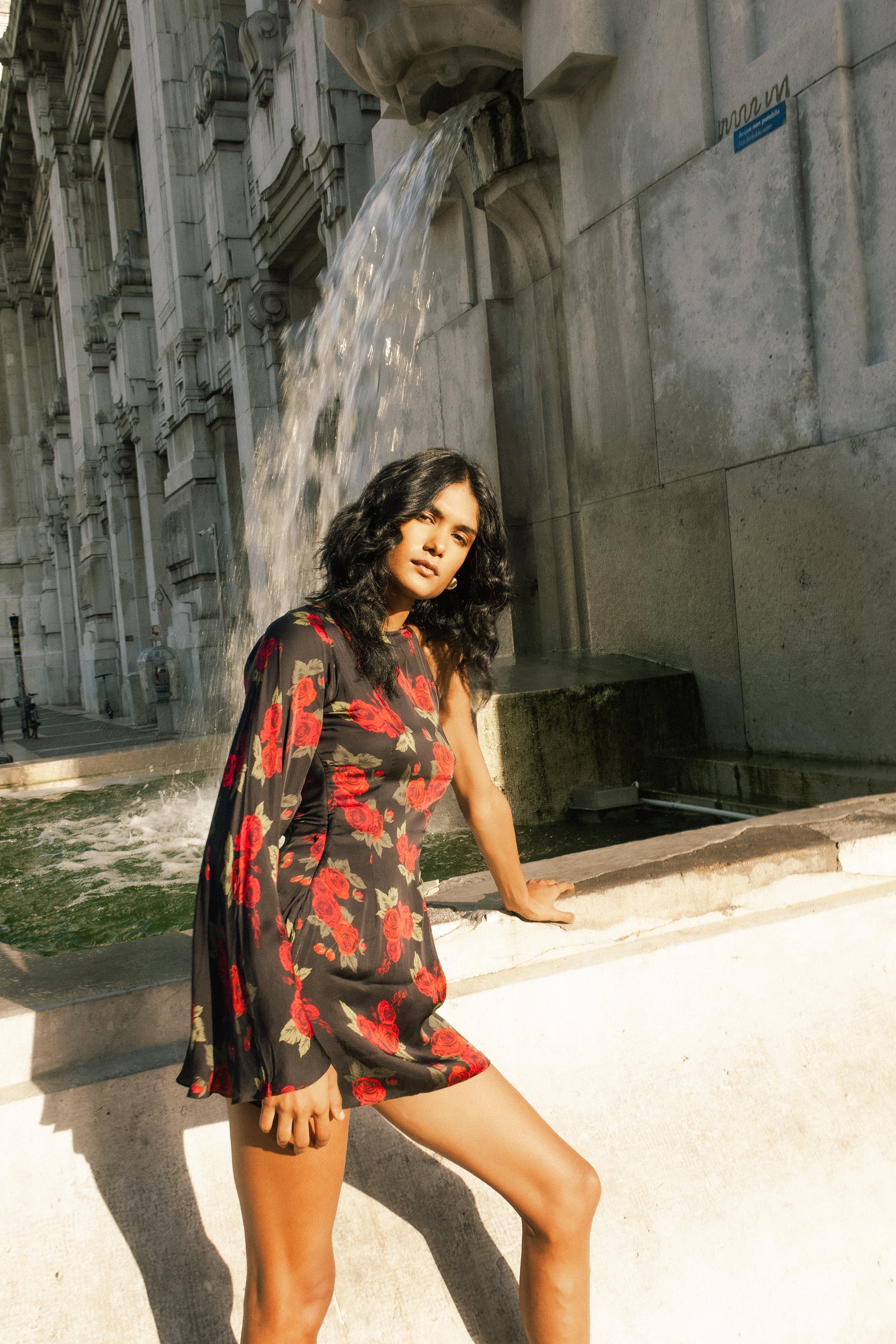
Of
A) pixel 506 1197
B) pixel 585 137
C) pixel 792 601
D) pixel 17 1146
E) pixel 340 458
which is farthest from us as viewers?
pixel 340 458

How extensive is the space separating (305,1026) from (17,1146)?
79cm

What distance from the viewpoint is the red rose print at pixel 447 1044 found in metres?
1.80

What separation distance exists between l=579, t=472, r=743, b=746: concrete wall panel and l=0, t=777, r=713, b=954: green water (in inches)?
37.0

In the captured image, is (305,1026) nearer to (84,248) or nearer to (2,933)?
(2,933)

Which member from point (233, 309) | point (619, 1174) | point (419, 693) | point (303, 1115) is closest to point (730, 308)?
point (419, 693)

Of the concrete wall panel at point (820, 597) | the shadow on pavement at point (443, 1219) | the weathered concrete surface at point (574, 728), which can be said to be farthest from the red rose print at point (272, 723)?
the concrete wall panel at point (820, 597)

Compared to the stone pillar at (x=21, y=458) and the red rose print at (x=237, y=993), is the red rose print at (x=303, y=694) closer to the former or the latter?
the red rose print at (x=237, y=993)

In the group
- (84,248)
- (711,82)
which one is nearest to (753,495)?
(711,82)

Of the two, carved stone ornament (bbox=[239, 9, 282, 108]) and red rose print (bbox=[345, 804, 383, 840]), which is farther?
carved stone ornament (bbox=[239, 9, 282, 108])

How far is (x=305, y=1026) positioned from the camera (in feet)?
5.32

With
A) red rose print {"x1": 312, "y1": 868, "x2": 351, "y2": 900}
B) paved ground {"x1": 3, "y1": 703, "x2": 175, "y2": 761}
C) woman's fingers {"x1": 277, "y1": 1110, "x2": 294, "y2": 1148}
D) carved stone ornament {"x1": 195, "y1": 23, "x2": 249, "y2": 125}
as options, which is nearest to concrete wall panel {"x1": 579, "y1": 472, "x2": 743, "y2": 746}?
paved ground {"x1": 3, "y1": 703, "x2": 175, "y2": 761}

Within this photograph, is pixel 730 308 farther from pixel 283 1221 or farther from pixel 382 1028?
pixel 283 1221

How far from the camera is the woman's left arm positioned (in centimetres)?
223

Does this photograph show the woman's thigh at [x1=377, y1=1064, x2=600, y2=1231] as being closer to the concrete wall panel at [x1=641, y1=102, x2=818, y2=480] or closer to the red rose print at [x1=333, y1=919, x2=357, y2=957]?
the red rose print at [x1=333, y1=919, x2=357, y2=957]
